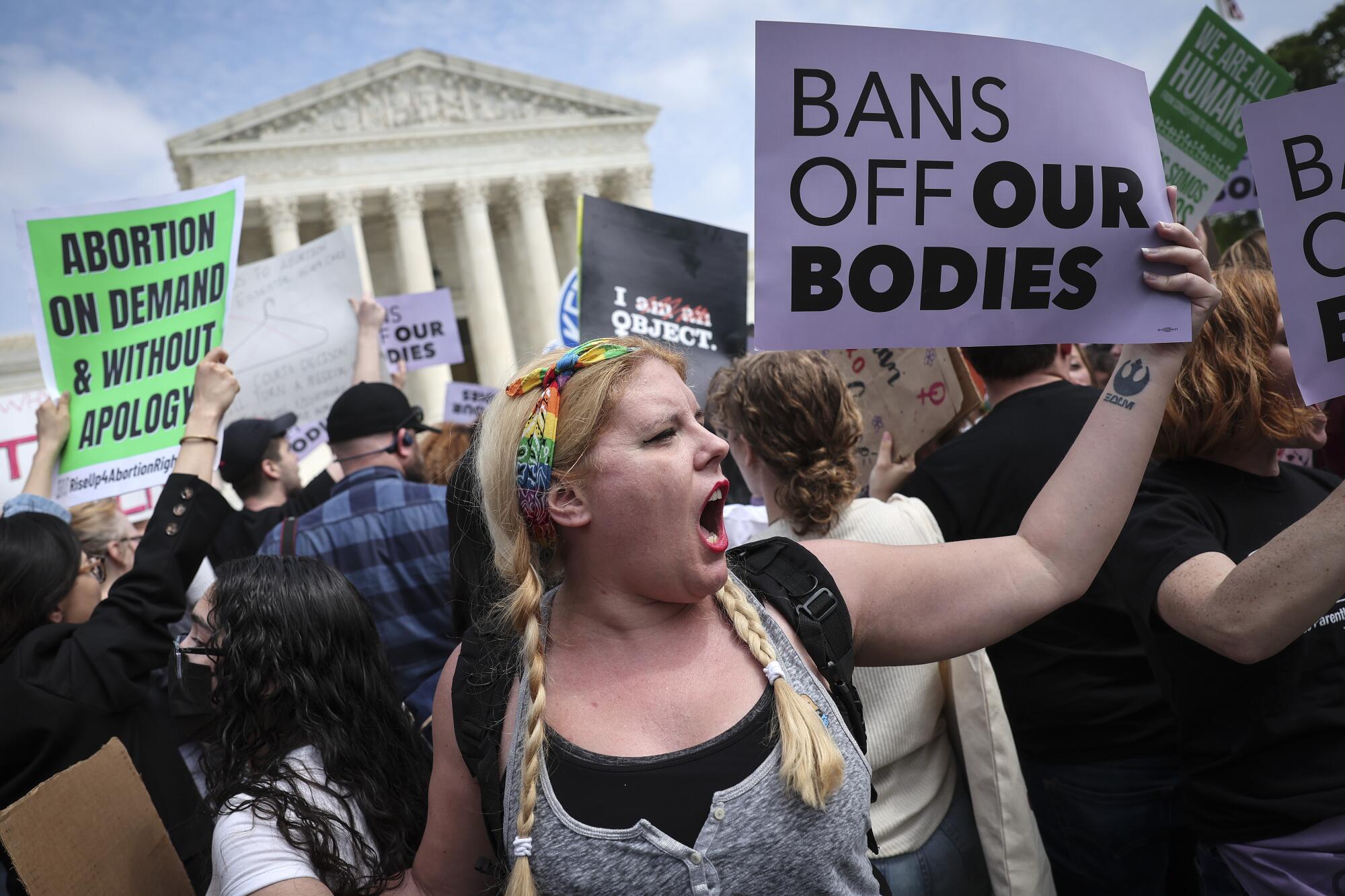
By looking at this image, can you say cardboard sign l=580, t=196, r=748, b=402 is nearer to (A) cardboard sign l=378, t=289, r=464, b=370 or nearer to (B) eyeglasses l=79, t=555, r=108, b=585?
(B) eyeglasses l=79, t=555, r=108, b=585

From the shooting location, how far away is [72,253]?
373 cm

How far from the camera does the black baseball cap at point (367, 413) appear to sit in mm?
4055

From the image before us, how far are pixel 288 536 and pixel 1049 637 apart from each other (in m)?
2.59

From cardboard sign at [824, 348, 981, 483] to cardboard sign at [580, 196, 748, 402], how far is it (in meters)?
0.93

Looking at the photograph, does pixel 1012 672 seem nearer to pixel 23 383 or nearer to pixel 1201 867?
pixel 1201 867

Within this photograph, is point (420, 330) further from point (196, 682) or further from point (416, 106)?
point (416, 106)

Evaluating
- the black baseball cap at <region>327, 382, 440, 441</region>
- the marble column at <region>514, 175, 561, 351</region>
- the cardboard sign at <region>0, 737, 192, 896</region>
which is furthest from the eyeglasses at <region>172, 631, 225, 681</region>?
the marble column at <region>514, 175, 561, 351</region>

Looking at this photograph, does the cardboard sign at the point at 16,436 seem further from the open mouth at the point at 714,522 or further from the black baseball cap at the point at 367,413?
the open mouth at the point at 714,522

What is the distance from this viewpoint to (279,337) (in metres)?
5.77

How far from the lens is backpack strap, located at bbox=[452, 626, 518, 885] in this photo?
5.37 feet

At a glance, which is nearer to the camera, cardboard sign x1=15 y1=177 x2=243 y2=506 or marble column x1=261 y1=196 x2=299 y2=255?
cardboard sign x1=15 y1=177 x2=243 y2=506

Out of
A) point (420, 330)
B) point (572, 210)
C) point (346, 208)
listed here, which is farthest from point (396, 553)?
point (572, 210)

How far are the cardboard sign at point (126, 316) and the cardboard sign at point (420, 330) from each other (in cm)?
471

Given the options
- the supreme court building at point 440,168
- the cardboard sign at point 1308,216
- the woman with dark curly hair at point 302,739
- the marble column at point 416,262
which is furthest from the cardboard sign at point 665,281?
the supreme court building at point 440,168
